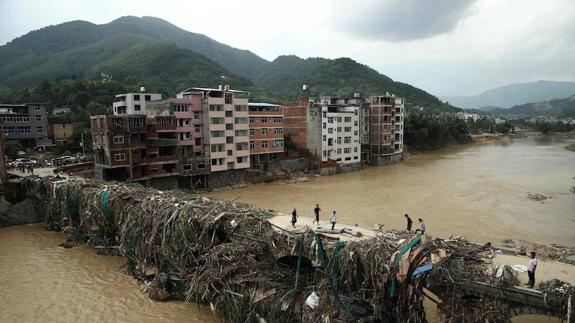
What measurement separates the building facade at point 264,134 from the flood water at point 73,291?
24.9 m

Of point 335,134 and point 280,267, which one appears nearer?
point 280,267

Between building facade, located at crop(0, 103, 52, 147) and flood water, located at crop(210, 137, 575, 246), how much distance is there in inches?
1163

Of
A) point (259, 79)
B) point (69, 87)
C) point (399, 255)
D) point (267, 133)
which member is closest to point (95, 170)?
point (267, 133)

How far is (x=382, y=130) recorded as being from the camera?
173ft

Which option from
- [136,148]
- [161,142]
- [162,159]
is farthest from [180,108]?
[136,148]

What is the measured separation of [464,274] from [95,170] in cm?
3116

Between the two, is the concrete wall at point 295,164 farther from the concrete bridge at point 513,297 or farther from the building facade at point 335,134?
the concrete bridge at point 513,297

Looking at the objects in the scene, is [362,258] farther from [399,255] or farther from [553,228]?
[553,228]

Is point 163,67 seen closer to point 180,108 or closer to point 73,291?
point 180,108

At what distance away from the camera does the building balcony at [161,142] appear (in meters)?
31.9

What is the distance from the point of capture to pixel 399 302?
27.5 feet

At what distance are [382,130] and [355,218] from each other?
99.5 feet

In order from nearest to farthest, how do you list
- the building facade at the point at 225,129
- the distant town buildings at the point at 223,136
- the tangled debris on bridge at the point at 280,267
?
the tangled debris on bridge at the point at 280,267
the distant town buildings at the point at 223,136
the building facade at the point at 225,129

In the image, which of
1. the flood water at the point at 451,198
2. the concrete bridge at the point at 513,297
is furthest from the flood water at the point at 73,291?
the flood water at the point at 451,198
